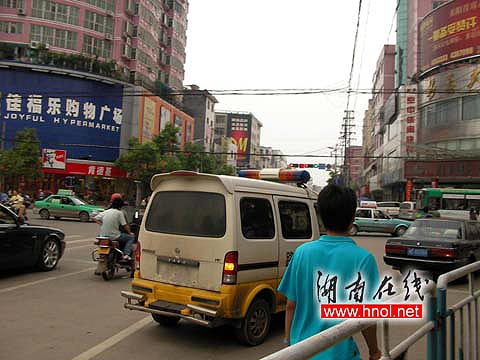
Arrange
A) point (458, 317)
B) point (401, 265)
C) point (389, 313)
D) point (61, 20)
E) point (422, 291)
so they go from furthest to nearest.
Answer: point (61, 20)
point (401, 265)
point (458, 317)
point (422, 291)
point (389, 313)

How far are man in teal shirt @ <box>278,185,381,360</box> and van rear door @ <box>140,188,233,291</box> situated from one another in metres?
2.53

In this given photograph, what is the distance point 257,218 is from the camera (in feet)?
18.2

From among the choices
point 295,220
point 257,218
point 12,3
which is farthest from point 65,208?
point 12,3

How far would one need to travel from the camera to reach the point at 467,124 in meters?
40.4

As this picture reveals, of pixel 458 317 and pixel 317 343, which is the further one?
pixel 458 317

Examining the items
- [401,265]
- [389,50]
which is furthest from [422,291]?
[389,50]

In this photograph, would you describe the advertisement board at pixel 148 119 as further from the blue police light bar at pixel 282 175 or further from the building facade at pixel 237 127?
the building facade at pixel 237 127

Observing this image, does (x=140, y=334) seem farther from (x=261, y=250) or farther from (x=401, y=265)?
(x=401, y=265)

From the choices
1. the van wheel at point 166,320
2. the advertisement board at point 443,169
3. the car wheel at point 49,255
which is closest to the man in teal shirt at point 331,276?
the van wheel at point 166,320

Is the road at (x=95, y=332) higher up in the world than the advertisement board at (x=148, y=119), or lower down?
lower down

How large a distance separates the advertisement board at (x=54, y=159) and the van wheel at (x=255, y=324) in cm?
3864

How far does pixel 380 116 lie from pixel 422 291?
74.4m

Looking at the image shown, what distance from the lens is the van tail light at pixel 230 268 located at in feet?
16.4

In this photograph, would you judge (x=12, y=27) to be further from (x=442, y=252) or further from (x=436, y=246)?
(x=442, y=252)
